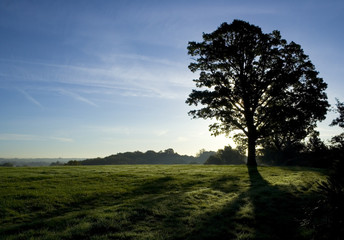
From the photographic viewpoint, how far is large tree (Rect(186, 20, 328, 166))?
28312mm

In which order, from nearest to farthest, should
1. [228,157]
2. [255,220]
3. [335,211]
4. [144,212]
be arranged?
1. [335,211]
2. [255,220]
3. [144,212]
4. [228,157]

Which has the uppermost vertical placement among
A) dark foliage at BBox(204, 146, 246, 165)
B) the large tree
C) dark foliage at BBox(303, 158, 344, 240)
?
the large tree

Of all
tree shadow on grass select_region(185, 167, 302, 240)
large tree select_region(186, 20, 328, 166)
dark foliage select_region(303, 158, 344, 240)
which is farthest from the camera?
large tree select_region(186, 20, 328, 166)

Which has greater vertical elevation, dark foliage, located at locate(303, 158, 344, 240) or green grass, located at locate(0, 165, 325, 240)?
dark foliage, located at locate(303, 158, 344, 240)

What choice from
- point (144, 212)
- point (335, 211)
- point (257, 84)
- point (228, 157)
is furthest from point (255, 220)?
point (228, 157)

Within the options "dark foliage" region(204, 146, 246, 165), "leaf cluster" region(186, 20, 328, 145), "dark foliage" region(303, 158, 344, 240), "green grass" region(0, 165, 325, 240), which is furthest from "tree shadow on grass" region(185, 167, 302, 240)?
"dark foliage" region(204, 146, 246, 165)

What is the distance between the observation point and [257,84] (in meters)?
28.9

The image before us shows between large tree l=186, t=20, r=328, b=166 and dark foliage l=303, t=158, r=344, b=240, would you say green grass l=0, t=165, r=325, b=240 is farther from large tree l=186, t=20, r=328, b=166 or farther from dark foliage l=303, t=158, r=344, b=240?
large tree l=186, t=20, r=328, b=166

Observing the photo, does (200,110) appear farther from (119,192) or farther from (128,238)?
(128,238)

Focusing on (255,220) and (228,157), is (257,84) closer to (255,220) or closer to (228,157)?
(255,220)

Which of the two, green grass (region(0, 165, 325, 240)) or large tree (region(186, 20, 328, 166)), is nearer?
green grass (region(0, 165, 325, 240))

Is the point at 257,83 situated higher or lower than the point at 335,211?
higher

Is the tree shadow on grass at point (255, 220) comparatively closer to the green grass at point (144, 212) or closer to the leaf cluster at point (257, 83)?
the green grass at point (144, 212)

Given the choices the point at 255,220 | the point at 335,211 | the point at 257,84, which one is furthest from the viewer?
the point at 257,84
